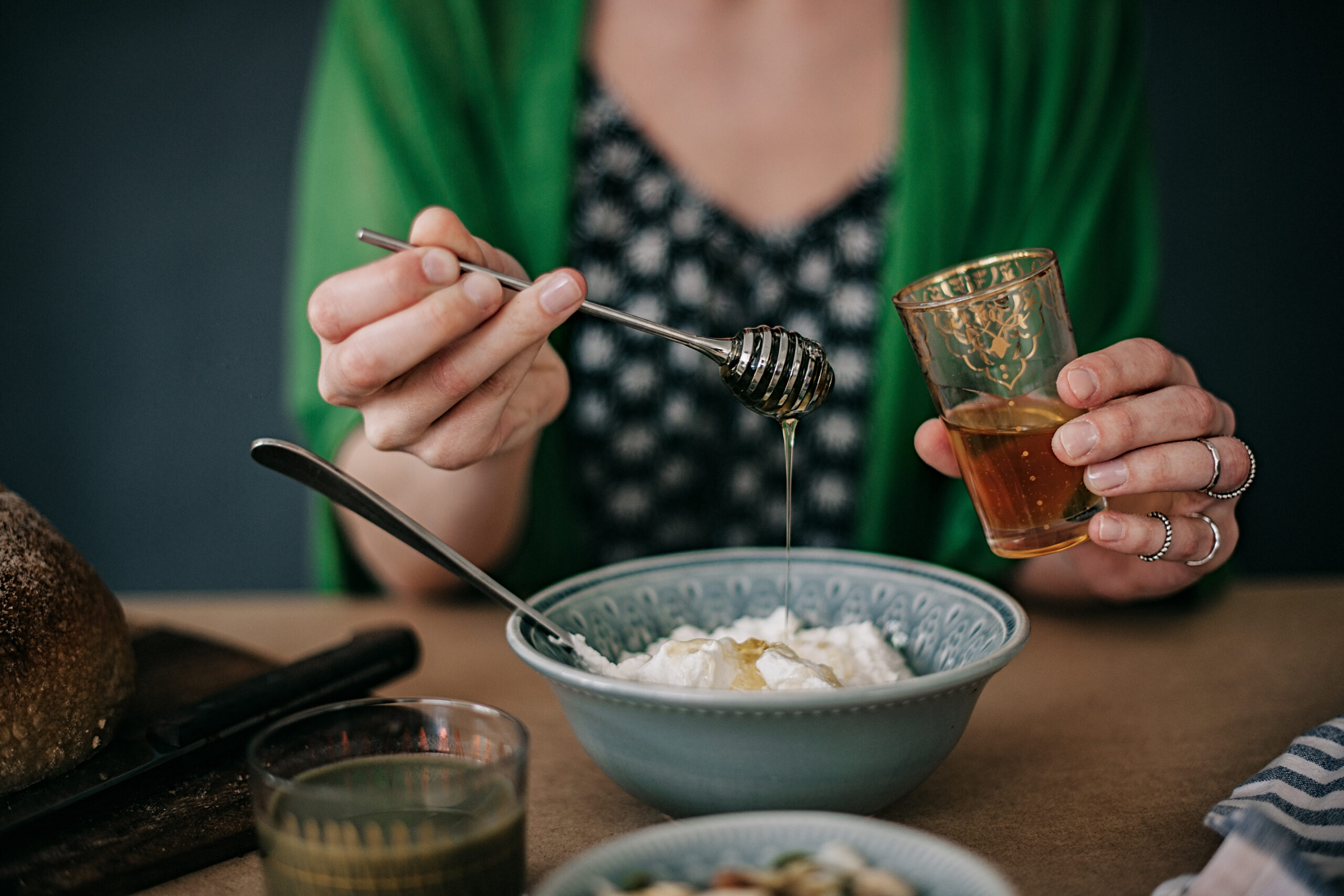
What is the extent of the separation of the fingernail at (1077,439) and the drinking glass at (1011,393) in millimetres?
17

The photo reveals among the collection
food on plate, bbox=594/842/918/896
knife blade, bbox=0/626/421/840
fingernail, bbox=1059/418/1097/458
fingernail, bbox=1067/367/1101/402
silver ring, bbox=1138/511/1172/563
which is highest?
fingernail, bbox=1067/367/1101/402

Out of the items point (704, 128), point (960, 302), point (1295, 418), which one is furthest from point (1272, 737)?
point (1295, 418)

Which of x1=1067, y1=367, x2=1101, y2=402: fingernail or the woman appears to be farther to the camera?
the woman

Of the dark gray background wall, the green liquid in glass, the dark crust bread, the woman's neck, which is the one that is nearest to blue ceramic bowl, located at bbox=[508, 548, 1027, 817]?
the green liquid in glass

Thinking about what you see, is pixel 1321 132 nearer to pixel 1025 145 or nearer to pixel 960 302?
pixel 1025 145

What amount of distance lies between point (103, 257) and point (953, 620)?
8.87 feet

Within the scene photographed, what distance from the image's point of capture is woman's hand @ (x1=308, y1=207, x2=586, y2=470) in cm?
78

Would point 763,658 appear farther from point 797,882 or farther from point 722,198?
point 722,198

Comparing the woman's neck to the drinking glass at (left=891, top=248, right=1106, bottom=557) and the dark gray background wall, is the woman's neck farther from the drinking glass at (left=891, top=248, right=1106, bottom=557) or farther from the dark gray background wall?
the dark gray background wall

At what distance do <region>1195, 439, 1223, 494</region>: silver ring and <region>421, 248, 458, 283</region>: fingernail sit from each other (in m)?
0.67

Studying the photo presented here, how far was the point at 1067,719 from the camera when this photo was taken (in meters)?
0.97

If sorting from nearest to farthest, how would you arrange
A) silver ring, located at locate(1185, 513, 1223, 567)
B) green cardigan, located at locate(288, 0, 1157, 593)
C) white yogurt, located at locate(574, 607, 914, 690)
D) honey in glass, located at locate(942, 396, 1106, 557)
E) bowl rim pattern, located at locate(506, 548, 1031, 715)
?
bowl rim pattern, located at locate(506, 548, 1031, 715), white yogurt, located at locate(574, 607, 914, 690), honey in glass, located at locate(942, 396, 1106, 557), silver ring, located at locate(1185, 513, 1223, 567), green cardigan, located at locate(288, 0, 1157, 593)

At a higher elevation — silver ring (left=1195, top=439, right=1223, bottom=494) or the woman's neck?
the woman's neck

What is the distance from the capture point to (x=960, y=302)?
0.75 m
